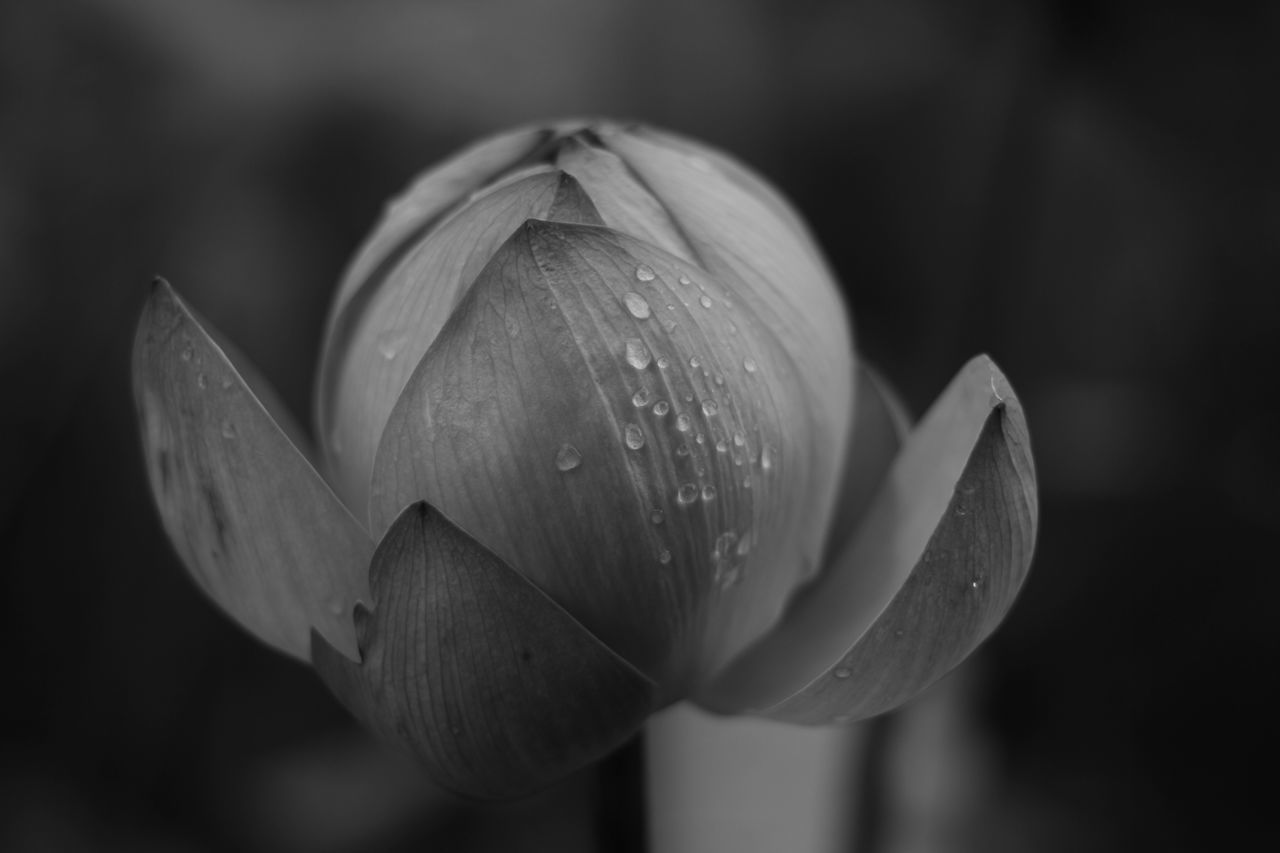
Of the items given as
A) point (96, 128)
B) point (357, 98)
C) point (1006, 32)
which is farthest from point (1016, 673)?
point (96, 128)

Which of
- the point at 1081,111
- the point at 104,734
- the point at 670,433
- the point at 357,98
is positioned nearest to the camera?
the point at 670,433

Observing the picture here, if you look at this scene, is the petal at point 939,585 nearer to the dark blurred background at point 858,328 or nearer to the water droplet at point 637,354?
the water droplet at point 637,354

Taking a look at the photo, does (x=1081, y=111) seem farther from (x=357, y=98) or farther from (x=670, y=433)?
(x=670, y=433)

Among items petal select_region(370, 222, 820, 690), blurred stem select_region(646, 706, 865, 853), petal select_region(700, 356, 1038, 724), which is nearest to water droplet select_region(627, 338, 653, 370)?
petal select_region(370, 222, 820, 690)

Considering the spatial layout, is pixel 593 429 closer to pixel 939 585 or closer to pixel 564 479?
pixel 564 479

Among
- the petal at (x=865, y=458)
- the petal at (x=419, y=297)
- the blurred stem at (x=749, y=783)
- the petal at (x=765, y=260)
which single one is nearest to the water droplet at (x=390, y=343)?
the petal at (x=419, y=297)

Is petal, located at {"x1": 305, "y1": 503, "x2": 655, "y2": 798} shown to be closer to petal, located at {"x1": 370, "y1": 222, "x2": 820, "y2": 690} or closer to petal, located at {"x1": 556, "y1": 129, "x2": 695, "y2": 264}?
petal, located at {"x1": 370, "y1": 222, "x2": 820, "y2": 690}
